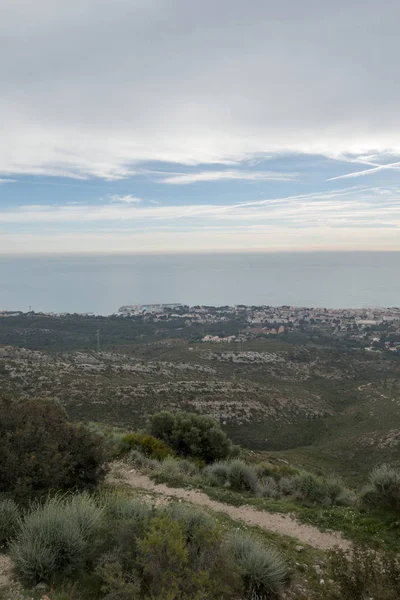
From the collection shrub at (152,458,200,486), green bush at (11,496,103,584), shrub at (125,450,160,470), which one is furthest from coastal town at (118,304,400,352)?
green bush at (11,496,103,584)

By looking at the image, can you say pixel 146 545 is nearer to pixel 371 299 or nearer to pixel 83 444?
pixel 83 444

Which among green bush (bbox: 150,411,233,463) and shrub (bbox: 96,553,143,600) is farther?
green bush (bbox: 150,411,233,463)

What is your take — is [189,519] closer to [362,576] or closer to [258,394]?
[362,576]

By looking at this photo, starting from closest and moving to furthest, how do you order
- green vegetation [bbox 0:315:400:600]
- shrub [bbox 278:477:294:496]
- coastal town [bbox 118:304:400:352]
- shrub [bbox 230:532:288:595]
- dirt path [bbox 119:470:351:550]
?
green vegetation [bbox 0:315:400:600] < shrub [bbox 230:532:288:595] < dirt path [bbox 119:470:351:550] < shrub [bbox 278:477:294:496] < coastal town [bbox 118:304:400:352]

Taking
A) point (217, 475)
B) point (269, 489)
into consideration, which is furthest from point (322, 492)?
point (217, 475)

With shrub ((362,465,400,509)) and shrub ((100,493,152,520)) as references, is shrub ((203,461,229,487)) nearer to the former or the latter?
shrub ((362,465,400,509))

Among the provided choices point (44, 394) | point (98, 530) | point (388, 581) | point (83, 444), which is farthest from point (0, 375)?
point (388, 581)
